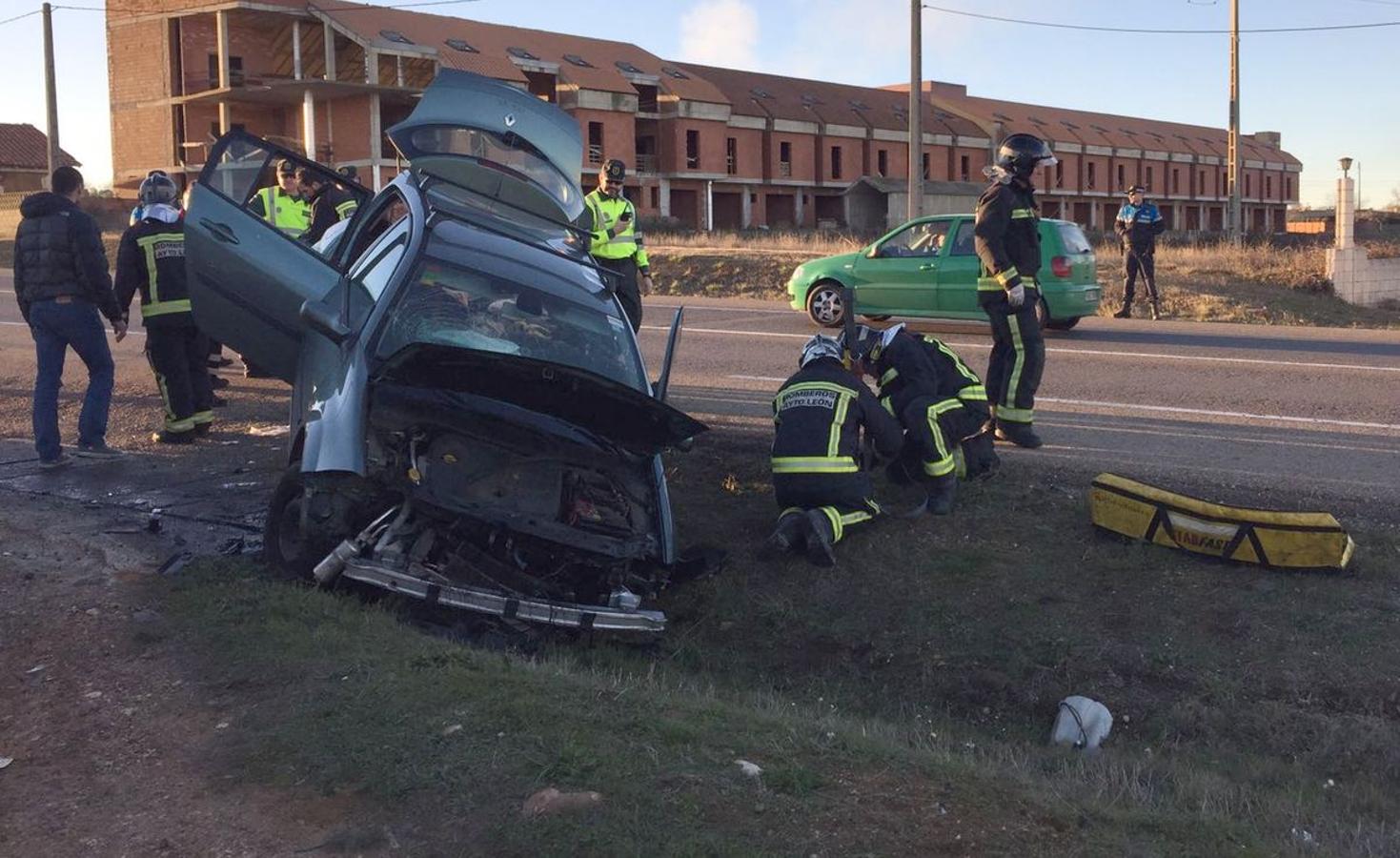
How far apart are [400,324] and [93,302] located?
11.9 feet

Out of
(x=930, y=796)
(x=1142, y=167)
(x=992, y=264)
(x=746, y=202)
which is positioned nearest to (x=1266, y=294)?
(x=992, y=264)

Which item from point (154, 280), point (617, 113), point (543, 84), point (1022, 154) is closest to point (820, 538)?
point (1022, 154)

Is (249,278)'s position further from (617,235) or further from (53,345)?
(617,235)

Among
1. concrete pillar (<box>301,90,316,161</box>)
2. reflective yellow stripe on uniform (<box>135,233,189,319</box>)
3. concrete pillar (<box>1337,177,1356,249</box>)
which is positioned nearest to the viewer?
reflective yellow stripe on uniform (<box>135,233,189,319</box>)

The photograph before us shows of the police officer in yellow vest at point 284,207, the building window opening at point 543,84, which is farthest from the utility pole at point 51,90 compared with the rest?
the police officer in yellow vest at point 284,207

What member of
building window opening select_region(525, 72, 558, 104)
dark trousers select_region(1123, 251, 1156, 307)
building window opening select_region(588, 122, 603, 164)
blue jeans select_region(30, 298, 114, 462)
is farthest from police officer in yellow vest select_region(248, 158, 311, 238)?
building window opening select_region(525, 72, 558, 104)

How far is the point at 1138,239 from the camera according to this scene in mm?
17047

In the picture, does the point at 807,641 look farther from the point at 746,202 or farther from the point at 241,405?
the point at 746,202

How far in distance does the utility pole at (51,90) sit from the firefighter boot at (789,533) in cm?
3425

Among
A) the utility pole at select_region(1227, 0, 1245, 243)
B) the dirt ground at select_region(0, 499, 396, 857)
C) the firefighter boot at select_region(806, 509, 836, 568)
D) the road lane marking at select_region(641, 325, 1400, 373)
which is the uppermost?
the utility pole at select_region(1227, 0, 1245, 243)

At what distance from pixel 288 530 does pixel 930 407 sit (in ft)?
10.7

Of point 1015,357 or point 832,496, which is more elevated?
point 1015,357

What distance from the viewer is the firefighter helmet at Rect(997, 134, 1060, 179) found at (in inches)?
315

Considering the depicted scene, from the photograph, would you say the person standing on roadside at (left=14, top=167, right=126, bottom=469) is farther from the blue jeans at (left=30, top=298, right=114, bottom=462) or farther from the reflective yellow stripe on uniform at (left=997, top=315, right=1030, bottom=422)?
the reflective yellow stripe on uniform at (left=997, top=315, right=1030, bottom=422)
